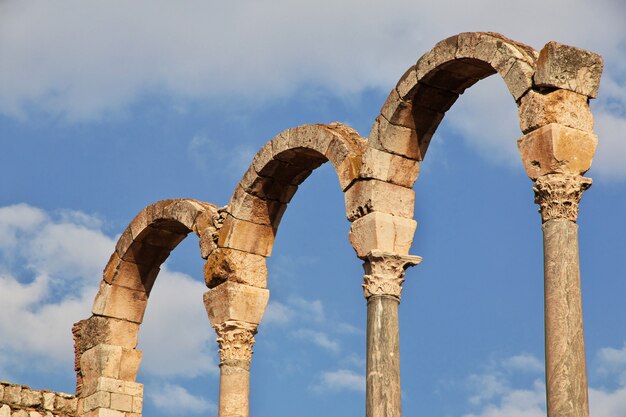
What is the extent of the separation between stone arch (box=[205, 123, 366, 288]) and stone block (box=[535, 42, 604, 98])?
4.96 meters

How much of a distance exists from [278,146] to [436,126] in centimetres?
269

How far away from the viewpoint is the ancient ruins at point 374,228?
45.4 ft

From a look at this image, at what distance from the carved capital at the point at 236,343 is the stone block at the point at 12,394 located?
451 cm

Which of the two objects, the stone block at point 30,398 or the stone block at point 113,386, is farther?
the stone block at point 113,386

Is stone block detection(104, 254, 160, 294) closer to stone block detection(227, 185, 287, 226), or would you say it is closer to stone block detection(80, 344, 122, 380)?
stone block detection(80, 344, 122, 380)

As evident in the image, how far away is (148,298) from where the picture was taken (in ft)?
74.2

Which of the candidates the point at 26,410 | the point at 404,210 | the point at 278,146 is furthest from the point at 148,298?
the point at 404,210

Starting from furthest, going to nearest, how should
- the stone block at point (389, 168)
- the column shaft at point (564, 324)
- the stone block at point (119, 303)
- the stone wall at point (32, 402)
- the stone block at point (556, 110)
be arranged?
1. the stone block at point (119, 303)
2. the stone wall at point (32, 402)
3. the stone block at point (389, 168)
4. the stone block at point (556, 110)
5. the column shaft at point (564, 324)

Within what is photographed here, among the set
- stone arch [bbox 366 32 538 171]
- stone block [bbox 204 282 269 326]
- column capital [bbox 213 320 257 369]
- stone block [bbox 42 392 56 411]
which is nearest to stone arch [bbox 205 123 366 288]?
stone block [bbox 204 282 269 326]

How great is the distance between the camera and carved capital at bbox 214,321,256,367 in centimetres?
1889

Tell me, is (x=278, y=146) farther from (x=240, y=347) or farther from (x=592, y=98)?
(x=592, y=98)

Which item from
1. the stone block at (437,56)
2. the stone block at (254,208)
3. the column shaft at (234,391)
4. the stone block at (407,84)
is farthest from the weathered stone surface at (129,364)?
Result: the stone block at (437,56)

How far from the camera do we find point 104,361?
21.8 metres

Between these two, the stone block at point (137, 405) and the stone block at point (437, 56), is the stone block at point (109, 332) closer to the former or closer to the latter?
the stone block at point (137, 405)
